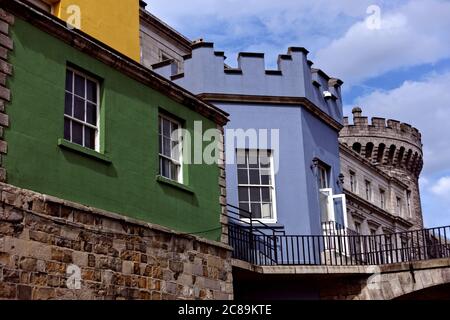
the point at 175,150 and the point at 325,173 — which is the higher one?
the point at 325,173

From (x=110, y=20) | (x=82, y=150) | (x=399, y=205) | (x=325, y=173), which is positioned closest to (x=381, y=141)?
(x=399, y=205)

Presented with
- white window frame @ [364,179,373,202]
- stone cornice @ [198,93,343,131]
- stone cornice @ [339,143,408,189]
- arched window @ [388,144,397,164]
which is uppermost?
arched window @ [388,144,397,164]

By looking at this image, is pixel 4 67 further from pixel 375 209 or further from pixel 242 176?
pixel 375 209

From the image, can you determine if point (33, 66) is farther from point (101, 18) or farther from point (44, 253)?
point (101, 18)

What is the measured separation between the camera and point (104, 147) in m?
12.3

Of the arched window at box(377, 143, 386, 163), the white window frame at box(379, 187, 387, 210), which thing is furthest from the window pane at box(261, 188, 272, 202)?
the arched window at box(377, 143, 386, 163)

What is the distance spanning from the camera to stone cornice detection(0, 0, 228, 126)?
36.5 ft

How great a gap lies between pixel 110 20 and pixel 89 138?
21.4 ft

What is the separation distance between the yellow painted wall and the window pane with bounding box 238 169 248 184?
4033mm

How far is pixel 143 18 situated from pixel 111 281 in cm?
1593

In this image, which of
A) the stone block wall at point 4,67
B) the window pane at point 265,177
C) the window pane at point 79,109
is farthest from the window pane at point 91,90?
the window pane at point 265,177

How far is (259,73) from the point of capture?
19562mm

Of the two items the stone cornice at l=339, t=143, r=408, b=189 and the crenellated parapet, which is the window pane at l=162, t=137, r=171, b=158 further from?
the crenellated parapet

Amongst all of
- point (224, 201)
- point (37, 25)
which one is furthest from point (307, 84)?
point (37, 25)
